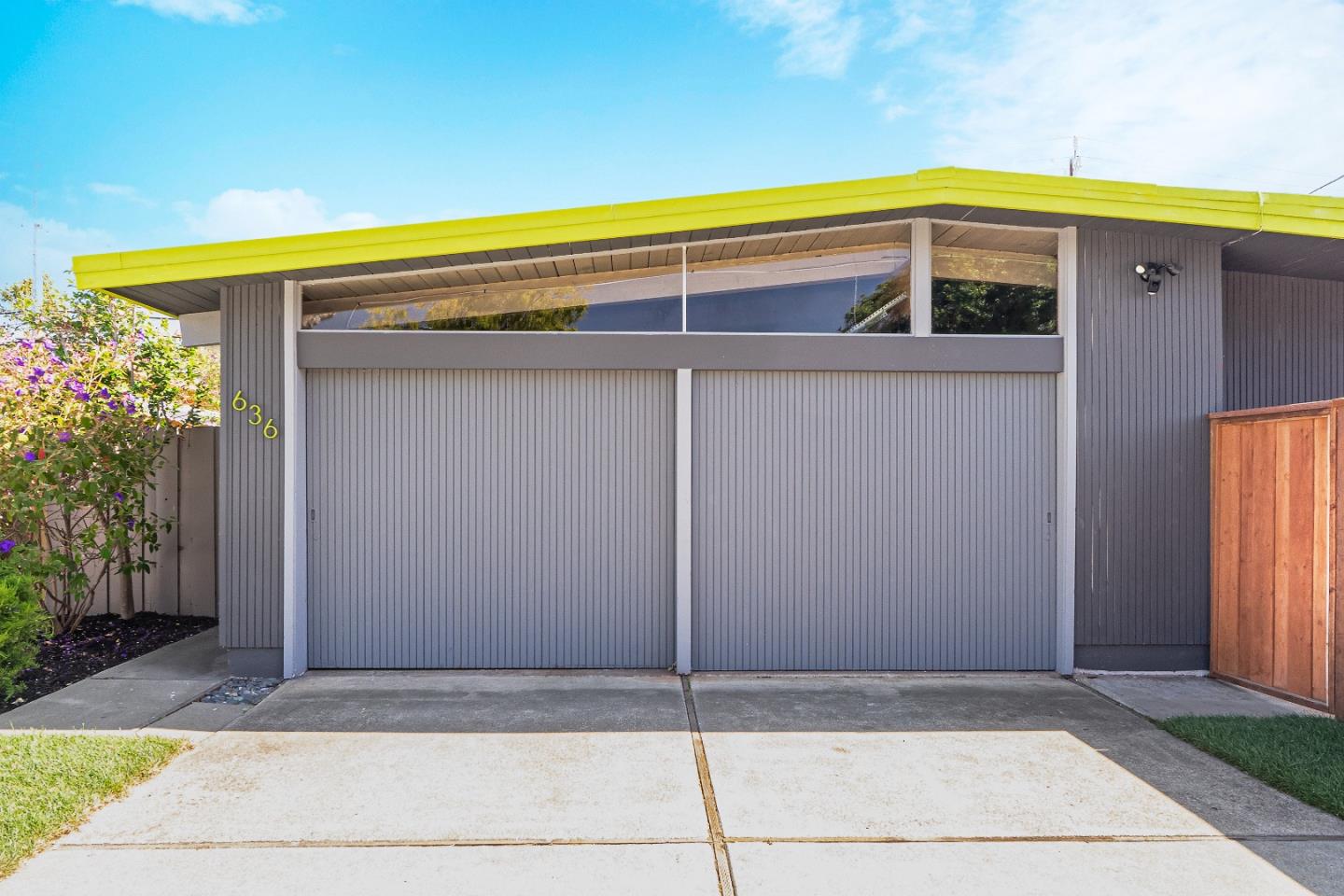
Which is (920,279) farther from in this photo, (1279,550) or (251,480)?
(251,480)

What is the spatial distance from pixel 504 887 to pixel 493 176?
11.0 m

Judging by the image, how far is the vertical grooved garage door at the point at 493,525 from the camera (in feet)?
17.7

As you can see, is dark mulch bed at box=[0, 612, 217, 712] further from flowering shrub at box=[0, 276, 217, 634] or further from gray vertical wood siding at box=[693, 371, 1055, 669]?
gray vertical wood siding at box=[693, 371, 1055, 669]

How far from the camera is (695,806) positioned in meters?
3.26

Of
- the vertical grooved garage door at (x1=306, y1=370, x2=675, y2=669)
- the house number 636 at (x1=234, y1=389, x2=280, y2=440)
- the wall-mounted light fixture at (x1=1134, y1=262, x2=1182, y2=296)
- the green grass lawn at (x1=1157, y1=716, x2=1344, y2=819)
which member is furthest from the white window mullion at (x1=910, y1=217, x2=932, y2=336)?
the house number 636 at (x1=234, y1=389, x2=280, y2=440)

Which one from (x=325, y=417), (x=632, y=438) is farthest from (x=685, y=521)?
(x=325, y=417)

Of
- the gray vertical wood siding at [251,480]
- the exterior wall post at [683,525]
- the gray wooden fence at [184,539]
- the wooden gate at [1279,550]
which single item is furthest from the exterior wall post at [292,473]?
the wooden gate at [1279,550]

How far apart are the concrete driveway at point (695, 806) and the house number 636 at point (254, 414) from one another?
1.77 metres

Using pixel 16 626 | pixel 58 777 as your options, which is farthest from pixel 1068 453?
pixel 16 626

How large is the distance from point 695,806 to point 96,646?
209 inches

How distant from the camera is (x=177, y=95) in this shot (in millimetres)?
12359

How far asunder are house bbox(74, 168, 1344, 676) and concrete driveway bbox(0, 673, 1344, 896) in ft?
2.38

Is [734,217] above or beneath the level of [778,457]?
above

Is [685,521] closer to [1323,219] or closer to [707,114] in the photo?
[1323,219]
